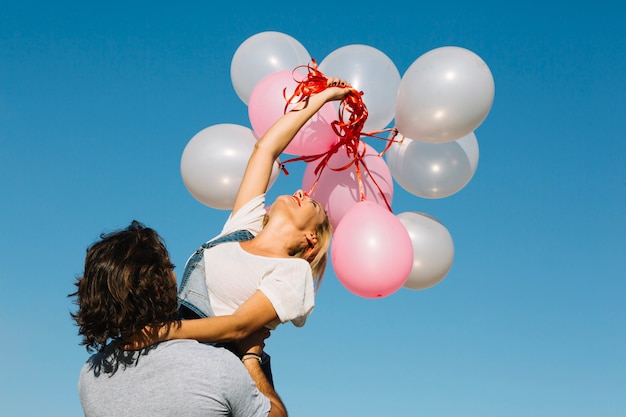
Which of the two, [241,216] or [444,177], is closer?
[241,216]

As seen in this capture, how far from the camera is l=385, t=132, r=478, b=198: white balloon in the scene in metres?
4.49

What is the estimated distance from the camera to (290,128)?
11.1 ft

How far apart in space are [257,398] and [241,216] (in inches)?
48.1

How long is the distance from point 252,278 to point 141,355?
907 millimetres

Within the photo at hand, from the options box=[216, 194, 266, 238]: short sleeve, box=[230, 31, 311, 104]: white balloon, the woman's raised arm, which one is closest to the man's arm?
box=[216, 194, 266, 238]: short sleeve

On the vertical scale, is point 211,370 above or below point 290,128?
below

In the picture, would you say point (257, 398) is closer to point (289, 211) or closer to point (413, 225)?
point (289, 211)

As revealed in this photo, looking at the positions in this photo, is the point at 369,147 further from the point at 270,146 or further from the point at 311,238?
the point at 311,238

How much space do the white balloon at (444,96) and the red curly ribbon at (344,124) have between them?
28 centimetres

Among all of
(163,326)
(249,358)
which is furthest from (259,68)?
(163,326)

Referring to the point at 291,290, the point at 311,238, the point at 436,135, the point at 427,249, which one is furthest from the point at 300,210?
the point at 427,249

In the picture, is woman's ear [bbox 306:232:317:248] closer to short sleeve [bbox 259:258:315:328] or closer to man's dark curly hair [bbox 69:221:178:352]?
short sleeve [bbox 259:258:315:328]

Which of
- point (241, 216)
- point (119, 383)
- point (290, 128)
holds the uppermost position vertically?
point (290, 128)

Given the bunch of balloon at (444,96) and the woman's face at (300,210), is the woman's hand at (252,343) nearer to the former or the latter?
the woman's face at (300,210)
